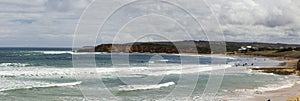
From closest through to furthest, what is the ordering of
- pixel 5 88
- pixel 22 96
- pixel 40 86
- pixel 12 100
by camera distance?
1. pixel 12 100
2. pixel 22 96
3. pixel 5 88
4. pixel 40 86

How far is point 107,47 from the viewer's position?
17162cm

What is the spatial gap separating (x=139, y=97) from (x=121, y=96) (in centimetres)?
119

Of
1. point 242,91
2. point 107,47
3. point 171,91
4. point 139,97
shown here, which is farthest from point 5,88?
point 107,47

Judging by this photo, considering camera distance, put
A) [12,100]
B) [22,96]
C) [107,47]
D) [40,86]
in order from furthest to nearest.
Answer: [107,47] → [40,86] → [22,96] → [12,100]

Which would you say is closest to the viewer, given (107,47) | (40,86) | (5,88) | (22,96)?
(22,96)

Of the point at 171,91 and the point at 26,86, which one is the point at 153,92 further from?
the point at 26,86

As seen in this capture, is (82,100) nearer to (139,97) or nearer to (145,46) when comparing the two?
(139,97)

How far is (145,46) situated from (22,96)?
508 feet

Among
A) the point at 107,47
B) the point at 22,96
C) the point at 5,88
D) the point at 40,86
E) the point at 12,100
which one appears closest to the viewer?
the point at 12,100

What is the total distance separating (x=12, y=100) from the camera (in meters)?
24.0

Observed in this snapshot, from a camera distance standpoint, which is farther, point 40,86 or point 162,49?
point 162,49

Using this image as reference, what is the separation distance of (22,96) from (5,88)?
3.90 m

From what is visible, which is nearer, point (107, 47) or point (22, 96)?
point (22, 96)

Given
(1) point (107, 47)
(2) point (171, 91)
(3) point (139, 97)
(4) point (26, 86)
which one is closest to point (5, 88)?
(4) point (26, 86)
